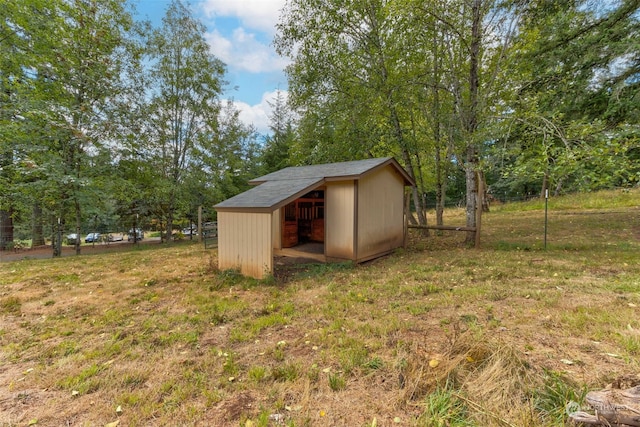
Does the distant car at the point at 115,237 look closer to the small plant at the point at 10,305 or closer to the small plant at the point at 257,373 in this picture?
the small plant at the point at 10,305

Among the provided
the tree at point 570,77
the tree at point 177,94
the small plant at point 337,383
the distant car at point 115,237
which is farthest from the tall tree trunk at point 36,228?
the tree at point 570,77

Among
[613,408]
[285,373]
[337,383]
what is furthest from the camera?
[285,373]

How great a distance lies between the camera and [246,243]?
620cm

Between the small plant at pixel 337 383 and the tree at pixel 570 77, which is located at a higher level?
the tree at pixel 570 77

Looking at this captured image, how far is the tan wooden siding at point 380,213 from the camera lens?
7230 mm

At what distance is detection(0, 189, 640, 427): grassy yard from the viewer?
2092 mm

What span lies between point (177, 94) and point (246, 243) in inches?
453

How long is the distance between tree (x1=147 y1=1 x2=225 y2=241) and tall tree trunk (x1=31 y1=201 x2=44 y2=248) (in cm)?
477

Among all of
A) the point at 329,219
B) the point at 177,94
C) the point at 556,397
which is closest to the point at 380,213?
the point at 329,219

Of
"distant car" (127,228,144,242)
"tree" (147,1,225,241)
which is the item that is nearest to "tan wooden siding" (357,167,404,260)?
"tree" (147,1,225,241)

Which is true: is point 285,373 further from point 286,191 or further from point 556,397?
point 286,191

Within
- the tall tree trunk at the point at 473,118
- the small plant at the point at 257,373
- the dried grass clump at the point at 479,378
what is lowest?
the small plant at the point at 257,373

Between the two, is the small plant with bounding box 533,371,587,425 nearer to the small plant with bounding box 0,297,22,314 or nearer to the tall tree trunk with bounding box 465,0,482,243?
the tall tree trunk with bounding box 465,0,482,243

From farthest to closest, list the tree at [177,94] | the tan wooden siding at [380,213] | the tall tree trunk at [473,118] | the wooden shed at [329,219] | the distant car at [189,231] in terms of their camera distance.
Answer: the distant car at [189,231] → the tree at [177,94] → the tall tree trunk at [473,118] → the tan wooden siding at [380,213] → the wooden shed at [329,219]
